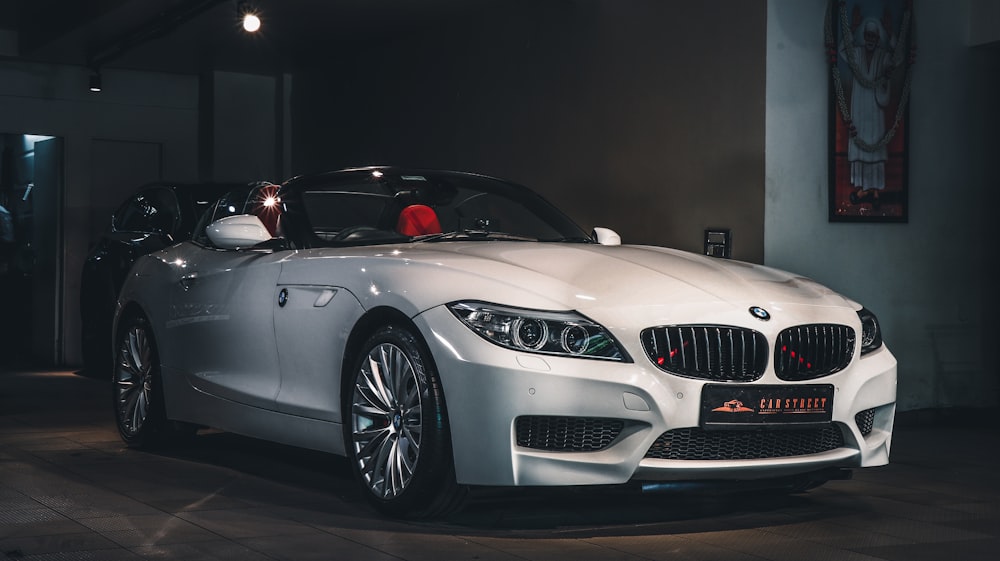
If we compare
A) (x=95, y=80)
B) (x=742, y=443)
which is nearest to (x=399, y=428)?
(x=742, y=443)

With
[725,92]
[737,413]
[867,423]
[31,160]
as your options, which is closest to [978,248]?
[725,92]

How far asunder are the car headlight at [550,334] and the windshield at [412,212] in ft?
3.85

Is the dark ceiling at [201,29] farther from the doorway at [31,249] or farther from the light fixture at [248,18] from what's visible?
the doorway at [31,249]

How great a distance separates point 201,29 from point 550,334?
29.2ft

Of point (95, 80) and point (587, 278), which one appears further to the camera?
point (95, 80)

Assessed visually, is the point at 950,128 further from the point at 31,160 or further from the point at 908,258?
the point at 31,160

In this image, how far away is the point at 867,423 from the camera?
193 inches

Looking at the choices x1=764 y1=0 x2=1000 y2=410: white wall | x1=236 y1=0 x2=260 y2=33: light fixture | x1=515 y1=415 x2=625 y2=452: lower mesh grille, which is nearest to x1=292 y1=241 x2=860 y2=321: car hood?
x1=515 y1=415 x2=625 y2=452: lower mesh grille

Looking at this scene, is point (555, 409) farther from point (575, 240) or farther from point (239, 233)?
point (239, 233)

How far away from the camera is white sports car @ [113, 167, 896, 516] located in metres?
4.30

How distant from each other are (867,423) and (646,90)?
4301mm

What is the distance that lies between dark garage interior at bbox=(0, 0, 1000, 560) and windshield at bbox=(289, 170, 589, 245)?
1.09m

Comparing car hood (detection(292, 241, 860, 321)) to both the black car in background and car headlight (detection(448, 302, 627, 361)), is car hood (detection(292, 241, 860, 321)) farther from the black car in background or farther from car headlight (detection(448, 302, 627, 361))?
the black car in background

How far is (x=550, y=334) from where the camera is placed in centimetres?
433
